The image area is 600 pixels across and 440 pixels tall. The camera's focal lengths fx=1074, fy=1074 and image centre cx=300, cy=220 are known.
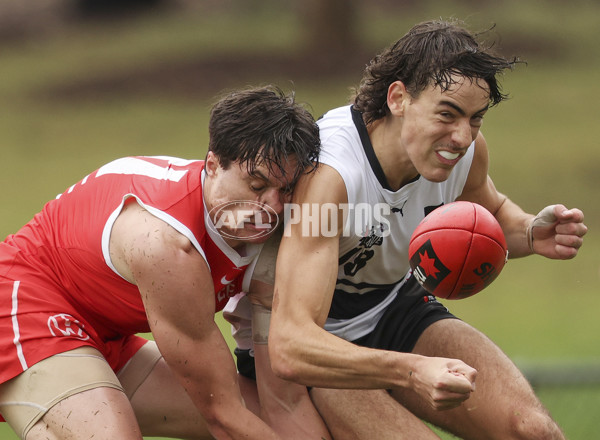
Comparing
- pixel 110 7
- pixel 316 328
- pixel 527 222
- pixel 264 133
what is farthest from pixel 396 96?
pixel 110 7

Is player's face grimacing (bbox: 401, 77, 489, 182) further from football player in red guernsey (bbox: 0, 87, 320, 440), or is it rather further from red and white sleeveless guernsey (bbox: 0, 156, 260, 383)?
red and white sleeveless guernsey (bbox: 0, 156, 260, 383)

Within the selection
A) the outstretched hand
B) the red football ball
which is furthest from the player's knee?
the outstretched hand

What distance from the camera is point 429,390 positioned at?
3.92m

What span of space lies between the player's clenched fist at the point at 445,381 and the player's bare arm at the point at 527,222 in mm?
1265

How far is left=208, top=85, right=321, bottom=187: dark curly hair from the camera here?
178 inches

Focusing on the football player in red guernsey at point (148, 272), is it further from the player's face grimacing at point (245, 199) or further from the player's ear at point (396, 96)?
the player's ear at point (396, 96)

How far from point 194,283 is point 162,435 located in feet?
3.92

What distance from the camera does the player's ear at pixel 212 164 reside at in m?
4.62

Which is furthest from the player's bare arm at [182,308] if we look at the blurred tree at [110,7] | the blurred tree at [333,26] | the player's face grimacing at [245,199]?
the blurred tree at [110,7]

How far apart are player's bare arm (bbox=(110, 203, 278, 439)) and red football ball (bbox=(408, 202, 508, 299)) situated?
35.6 inches

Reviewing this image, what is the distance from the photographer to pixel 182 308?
4387 mm

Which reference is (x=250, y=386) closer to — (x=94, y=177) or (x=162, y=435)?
(x=162, y=435)

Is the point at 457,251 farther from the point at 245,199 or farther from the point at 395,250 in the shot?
the point at 245,199

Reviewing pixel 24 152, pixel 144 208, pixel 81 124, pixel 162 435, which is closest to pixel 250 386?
pixel 162 435
